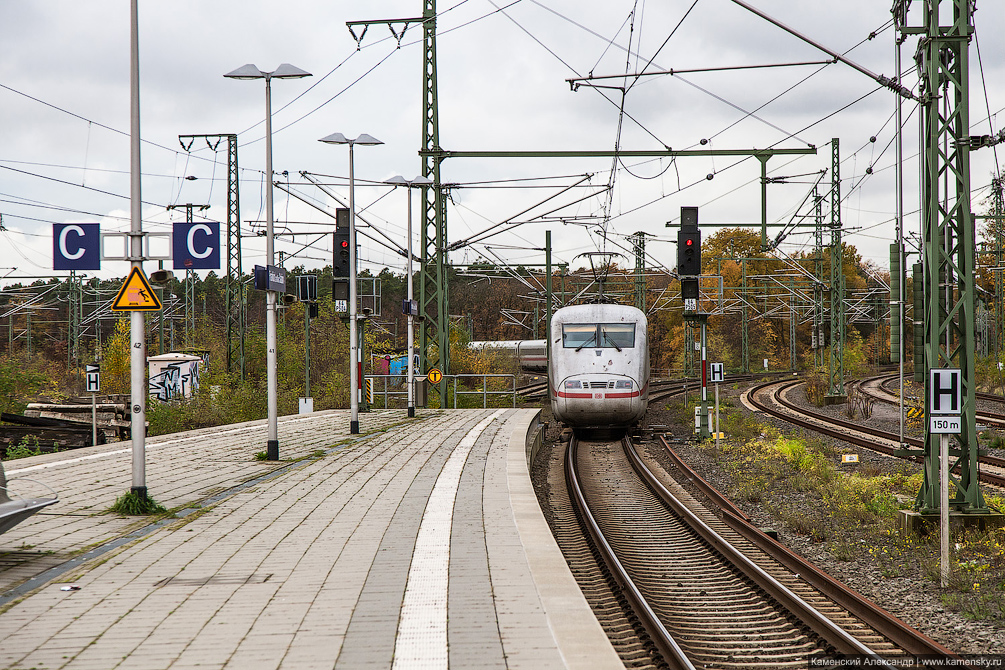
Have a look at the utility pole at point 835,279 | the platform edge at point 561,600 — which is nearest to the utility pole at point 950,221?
the platform edge at point 561,600

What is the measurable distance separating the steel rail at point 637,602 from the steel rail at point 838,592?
1648 mm

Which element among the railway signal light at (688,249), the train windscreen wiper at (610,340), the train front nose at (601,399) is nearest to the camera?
the railway signal light at (688,249)

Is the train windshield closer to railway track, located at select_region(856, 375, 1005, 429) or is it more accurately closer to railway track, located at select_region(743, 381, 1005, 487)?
railway track, located at select_region(743, 381, 1005, 487)

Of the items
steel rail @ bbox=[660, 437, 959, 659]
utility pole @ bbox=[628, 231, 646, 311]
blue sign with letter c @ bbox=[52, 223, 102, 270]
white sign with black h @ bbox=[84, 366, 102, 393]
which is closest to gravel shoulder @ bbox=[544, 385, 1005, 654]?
steel rail @ bbox=[660, 437, 959, 659]

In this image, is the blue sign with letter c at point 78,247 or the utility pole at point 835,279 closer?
the blue sign with letter c at point 78,247

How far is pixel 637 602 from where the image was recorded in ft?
23.1

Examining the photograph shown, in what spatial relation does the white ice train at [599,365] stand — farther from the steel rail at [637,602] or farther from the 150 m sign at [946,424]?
the 150 m sign at [946,424]

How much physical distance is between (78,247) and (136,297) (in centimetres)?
103

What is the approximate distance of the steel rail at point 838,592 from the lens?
5.94m

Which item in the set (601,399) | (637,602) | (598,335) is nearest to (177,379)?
(598,335)

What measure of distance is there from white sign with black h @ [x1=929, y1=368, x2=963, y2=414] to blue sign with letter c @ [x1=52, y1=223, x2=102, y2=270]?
29.6 feet

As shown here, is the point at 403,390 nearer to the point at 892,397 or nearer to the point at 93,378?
the point at 93,378

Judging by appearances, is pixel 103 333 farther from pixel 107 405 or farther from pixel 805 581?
pixel 805 581

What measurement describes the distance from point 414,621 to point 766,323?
236ft
